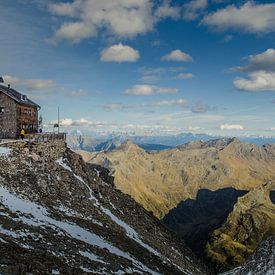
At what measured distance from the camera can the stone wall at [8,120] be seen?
84125 mm

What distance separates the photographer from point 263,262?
28766 millimetres

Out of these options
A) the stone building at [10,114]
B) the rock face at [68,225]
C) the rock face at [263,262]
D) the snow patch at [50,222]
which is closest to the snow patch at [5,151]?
the rock face at [68,225]

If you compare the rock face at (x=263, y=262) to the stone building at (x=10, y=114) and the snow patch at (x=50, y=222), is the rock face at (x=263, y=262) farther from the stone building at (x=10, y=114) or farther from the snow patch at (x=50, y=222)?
the stone building at (x=10, y=114)

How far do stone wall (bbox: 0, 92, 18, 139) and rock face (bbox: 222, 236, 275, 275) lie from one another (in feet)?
214

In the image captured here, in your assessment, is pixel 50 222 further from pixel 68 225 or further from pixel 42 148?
pixel 42 148

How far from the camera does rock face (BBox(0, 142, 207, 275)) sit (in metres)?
34.6

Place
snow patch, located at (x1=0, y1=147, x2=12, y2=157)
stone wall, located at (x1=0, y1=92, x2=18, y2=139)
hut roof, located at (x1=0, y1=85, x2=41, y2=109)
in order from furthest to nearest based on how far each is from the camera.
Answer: stone wall, located at (x1=0, y1=92, x2=18, y2=139), hut roof, located at (x1=0, y1=85, x2=41, y2=109), snow patch, located at (x1=0, y1=147, x2=12, y2=157)

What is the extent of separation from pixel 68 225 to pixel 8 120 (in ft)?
135

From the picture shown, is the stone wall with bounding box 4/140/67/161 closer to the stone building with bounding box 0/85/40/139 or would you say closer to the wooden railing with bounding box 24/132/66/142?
the wooden railing with bounding box 24/132/66/142

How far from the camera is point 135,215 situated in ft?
263

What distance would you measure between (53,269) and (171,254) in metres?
44.0

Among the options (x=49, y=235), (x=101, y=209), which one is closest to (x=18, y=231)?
(x=49, y=235)

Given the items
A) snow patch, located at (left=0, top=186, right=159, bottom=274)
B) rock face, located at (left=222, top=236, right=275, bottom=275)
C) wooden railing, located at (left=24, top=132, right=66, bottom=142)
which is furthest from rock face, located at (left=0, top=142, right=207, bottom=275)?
rock face, located at (left=222, top=236, right=275, bottom=275)

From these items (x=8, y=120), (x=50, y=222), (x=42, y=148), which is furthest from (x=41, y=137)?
(x=50, y=222)
